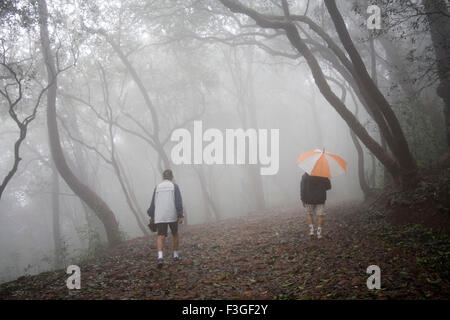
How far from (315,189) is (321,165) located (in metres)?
0.80

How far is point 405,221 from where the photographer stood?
768 cm

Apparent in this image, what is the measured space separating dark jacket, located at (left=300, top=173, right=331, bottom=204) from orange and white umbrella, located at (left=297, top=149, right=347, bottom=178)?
0.46 meters

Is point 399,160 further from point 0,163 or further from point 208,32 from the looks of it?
point 0,163

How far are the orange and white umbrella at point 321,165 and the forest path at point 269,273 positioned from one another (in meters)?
1.80

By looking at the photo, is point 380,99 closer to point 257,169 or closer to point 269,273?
point 269,273

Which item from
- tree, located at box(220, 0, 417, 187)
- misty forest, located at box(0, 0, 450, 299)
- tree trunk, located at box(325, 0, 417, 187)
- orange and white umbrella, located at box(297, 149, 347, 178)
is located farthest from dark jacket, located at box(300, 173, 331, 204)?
tree trunk, located at box(325, 0, 417, 187)

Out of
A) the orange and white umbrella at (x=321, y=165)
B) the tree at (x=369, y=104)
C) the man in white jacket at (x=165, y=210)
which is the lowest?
the man in white jacket at (x=165, y=210)

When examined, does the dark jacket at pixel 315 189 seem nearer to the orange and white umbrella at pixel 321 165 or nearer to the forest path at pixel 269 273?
the orange and white umbrella at pixel 321 165

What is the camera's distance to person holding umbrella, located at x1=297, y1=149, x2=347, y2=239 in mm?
7714

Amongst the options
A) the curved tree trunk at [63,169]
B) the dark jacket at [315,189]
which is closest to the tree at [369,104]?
the dark jacket at [315,189]

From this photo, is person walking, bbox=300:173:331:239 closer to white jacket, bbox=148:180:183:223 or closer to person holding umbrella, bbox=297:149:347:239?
person holding umbrella, bbox=297:149:347:239

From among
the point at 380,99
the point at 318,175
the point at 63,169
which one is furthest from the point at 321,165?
the point at 63,169

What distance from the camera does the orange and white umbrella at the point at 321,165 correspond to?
7.66m

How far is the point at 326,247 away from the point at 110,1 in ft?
54.0
